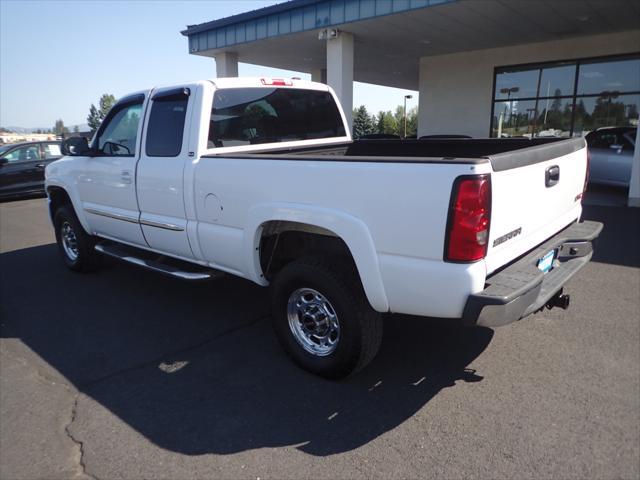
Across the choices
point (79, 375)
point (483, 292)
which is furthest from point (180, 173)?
point (483, 292)

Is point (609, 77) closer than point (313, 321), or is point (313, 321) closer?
point (313, 321)

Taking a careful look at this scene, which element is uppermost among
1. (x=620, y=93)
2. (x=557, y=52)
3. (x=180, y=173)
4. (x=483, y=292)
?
(x=557, y=52)

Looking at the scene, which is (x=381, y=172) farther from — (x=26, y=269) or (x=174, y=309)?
(x=26, y=269)

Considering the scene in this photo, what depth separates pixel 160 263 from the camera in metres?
4.64

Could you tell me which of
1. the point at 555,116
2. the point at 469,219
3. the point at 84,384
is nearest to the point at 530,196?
the point at 469,219

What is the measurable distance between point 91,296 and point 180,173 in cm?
218

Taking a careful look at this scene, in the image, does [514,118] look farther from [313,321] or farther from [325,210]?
[325,210]

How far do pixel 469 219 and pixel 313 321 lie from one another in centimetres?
144

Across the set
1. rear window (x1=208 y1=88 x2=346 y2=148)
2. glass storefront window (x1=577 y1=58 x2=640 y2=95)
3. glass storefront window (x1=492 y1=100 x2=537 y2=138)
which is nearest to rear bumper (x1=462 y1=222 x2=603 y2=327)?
rear window (x1=208 y1=88 x2=346 y2=148)

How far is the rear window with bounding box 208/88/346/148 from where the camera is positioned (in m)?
4.17

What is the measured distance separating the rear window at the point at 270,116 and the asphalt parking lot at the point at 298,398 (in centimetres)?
172

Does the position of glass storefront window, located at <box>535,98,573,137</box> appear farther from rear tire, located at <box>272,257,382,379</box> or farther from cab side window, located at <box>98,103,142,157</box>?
rear tire, located at <box>272,257,382,379</box>

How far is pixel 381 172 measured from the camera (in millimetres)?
2719

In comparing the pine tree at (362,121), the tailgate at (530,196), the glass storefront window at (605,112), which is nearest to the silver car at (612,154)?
the glass storefront window at (605,112)
